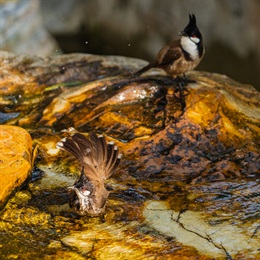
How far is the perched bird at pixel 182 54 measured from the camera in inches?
227

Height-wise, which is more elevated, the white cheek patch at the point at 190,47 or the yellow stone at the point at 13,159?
the white cheek patch at the point at 190,47

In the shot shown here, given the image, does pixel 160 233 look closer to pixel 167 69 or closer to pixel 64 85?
pixel 167 69

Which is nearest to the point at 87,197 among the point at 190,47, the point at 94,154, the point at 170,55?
the point at 94,154

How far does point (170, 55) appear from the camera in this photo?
5.85m

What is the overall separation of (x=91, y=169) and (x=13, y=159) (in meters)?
0.56

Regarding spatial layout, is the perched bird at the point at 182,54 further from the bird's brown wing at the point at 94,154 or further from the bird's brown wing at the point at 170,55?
the bird's brown wing at the point at 94,154

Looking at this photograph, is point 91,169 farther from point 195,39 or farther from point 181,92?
point 195,39

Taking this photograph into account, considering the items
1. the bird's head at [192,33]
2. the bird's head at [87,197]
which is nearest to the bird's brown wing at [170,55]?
the bird's head at [192,33]

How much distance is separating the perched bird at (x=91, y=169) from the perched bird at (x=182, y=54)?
1660mm

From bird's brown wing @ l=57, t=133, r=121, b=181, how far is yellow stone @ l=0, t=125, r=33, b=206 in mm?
325

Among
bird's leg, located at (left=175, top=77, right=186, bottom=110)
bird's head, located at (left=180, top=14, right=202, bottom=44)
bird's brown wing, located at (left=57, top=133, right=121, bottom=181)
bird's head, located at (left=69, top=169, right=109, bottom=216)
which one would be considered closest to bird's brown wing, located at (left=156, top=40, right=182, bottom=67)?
bird's head, located at (left=180, top=14, right=202, bottom=44)

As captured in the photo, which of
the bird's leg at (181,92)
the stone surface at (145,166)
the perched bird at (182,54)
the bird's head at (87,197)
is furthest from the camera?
the perched bird at (182,54)

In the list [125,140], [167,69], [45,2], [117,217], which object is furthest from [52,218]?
[45,2]

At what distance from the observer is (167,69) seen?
585 cm
